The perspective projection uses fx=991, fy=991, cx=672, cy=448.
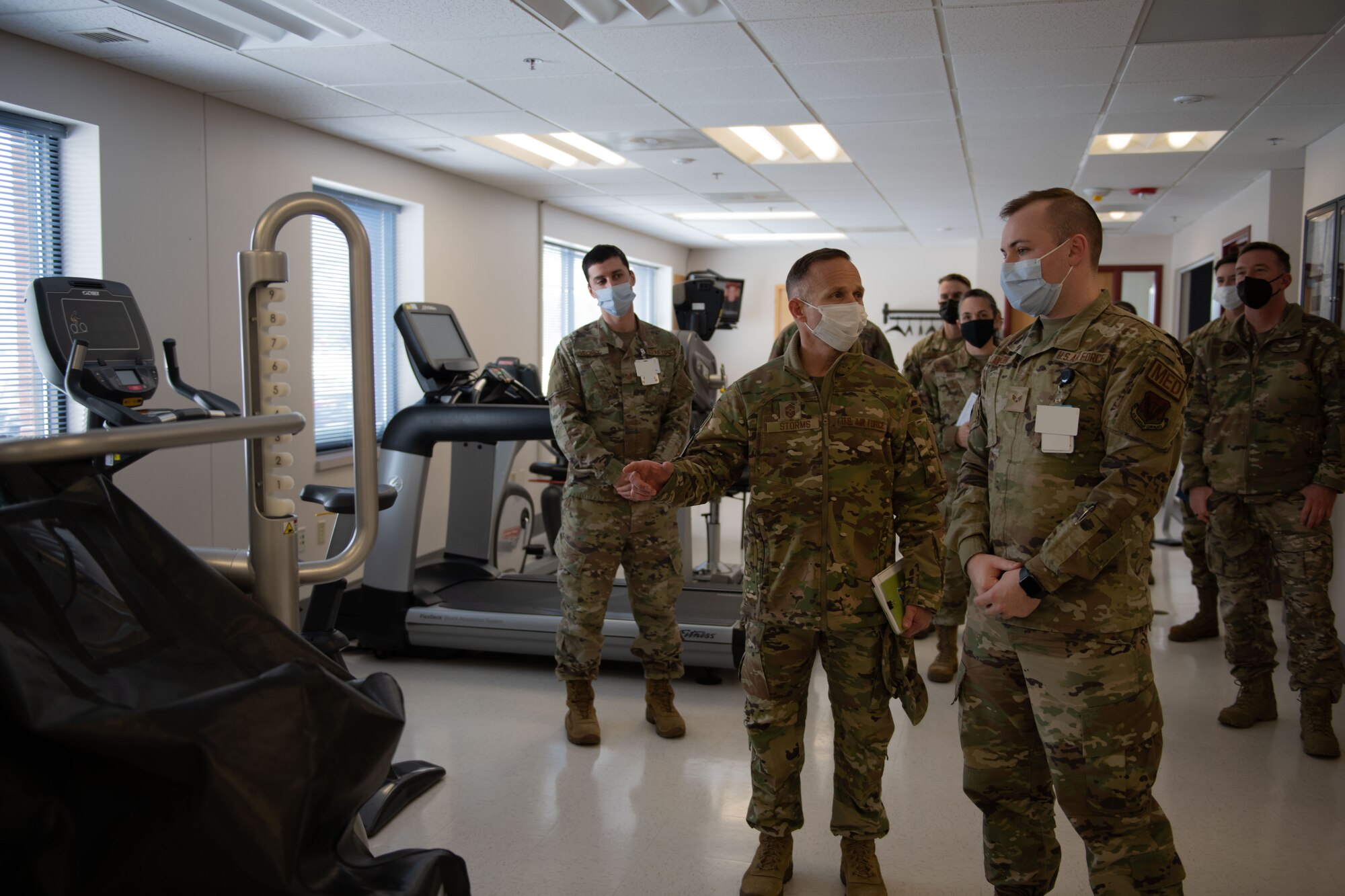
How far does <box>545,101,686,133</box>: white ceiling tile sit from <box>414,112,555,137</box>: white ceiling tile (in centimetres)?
14

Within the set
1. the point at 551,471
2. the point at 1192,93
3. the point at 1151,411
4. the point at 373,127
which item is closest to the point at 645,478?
the point at 1151,411

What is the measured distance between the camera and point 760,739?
7.82 ft

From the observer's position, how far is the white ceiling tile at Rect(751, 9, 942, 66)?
3.75 metres

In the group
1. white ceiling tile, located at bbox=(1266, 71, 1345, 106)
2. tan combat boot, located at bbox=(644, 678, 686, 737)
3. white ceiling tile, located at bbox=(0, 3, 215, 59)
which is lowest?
tan combat boot, located at bbox=(644, 678, 686, 737)

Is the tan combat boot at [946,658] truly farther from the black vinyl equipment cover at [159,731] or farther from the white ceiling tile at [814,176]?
the white ceiling tile at [814,176]

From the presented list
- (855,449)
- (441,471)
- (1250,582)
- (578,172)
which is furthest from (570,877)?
(578,172)

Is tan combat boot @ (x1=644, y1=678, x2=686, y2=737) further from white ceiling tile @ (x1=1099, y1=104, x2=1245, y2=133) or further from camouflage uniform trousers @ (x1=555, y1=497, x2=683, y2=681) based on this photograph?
white ceiling tile @ (x1=1099, y1=104, x2=1245, y2=133)

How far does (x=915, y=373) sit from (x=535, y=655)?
2179 millimetres

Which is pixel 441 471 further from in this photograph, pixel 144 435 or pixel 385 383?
pixel 144 435

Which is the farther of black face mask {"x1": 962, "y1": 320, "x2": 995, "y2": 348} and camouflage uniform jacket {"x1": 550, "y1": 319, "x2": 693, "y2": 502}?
black face mask {"x1": 962, "y1": 320, "x2": 995, "y2": 348}

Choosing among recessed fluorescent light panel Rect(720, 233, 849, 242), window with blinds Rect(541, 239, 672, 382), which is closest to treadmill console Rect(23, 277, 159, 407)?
window with blinds Rect(541, 239, 672, 382)

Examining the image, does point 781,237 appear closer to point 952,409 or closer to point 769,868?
point 952,409

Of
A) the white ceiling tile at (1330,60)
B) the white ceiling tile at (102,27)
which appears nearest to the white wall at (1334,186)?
the white ceiling tile at (1330,60)

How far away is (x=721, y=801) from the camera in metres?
3.07
